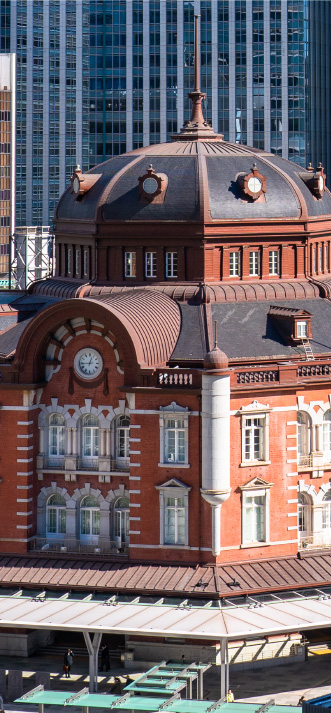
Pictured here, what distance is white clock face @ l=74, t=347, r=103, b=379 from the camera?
11975cm

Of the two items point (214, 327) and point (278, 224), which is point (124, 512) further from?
point (278, 224)

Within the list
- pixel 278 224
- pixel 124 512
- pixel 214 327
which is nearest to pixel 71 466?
pixel 124 512

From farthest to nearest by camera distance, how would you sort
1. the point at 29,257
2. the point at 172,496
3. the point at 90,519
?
the point at 29,257 < the point at 90,519 < the point at 172,496

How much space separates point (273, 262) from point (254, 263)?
149cm

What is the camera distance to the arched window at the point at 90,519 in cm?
12019

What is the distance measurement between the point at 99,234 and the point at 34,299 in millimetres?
7209

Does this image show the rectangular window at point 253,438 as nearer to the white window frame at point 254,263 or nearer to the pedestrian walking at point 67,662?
the white window frame at point 254,263

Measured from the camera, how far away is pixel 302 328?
122m

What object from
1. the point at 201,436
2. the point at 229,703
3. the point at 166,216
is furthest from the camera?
the point at 166,216

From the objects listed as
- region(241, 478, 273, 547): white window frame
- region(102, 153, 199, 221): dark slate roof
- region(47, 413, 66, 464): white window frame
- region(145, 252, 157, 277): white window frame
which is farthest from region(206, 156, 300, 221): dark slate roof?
region(241, 478, 273, 547): white window frame

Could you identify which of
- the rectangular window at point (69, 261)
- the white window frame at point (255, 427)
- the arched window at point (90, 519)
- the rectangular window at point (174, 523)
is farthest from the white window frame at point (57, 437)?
the rectangular window at point (69, 261)

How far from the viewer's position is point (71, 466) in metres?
120

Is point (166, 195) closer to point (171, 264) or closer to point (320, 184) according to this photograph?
point (171, 264)

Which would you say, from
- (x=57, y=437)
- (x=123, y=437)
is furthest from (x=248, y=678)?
(x=57, y=437)
